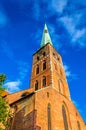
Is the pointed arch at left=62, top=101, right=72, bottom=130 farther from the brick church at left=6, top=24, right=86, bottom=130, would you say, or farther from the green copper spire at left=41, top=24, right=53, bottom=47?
the green copper spire at left=41, top=24, right=53, bottom=47

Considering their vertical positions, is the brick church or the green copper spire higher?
the green copper spire

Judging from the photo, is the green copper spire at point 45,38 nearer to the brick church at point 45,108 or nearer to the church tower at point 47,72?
the church tower at point 47,72

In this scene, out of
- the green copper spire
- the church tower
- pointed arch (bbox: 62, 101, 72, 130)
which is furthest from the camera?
the green copper spire

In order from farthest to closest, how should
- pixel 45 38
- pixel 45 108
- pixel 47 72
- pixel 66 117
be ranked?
pixel 45 38 → pixel 47 72 → pixel 66 117 → pixel 45 108

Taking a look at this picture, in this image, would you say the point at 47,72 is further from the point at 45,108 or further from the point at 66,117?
the point at 45,108

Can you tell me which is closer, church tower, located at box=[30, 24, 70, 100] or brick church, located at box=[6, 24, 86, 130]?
brick church, located at box=[6, 24, 86, 130]

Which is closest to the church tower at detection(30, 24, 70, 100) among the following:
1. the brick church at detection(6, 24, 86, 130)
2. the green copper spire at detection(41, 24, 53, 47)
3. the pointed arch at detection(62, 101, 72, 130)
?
the brick church at detection(6, 24, 86, 130)

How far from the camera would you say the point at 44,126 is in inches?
647

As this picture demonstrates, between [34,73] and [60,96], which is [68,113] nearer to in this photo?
[60,96]

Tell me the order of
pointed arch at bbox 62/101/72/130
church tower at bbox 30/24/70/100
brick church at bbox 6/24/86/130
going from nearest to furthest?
1. brick church at bbox 6/24/86/130
2. pointed arch at bbox 62/101/72/130
3. church tower at bbox 30/24/70/100

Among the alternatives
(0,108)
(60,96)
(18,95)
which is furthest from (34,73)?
(0,108)

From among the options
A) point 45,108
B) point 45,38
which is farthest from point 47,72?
point 45,38

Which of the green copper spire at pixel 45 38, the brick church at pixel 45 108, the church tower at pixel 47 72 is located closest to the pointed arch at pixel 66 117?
the brick church at pixel 45 108

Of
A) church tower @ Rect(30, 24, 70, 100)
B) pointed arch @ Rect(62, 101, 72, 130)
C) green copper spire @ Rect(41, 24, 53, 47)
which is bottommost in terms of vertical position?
pointed arch @ Rect(62, 101, 72, 130)
